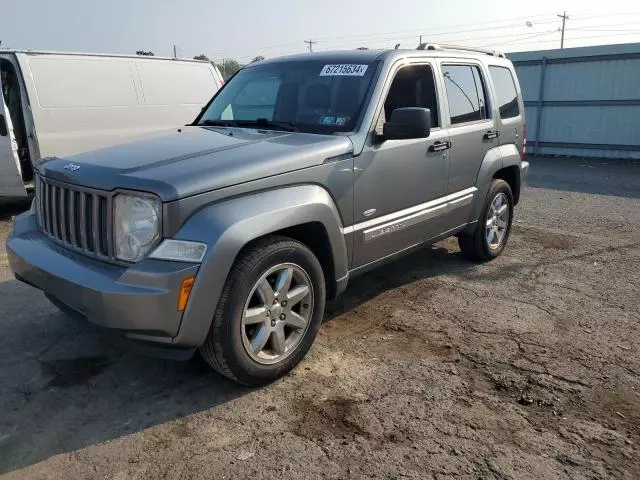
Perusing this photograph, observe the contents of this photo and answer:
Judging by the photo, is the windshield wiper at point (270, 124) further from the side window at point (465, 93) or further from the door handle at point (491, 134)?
the door handle at point (491, 134)

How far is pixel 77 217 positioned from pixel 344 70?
85.6 inches

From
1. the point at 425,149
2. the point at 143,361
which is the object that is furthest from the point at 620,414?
the point at 143,361

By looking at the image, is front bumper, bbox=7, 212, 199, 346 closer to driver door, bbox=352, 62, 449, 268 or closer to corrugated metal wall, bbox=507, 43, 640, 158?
driver door, bbox=352, 62, 449, 268

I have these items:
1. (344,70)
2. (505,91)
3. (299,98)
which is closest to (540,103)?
(505,91)

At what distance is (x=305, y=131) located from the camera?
155 inches

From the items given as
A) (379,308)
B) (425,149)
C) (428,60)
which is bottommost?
(379,308)

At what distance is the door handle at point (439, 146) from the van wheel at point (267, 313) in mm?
1599

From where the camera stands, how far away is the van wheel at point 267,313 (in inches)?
118

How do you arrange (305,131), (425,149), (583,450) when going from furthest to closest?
1. (425,149)
2. (305,131)
3. (583,450)

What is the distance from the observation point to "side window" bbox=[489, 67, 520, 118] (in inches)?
222

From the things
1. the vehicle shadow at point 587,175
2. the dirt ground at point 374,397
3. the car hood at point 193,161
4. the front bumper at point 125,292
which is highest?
the car hood at point 193,161

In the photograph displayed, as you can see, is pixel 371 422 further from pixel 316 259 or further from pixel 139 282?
pixel 139 282

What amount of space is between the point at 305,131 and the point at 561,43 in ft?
201

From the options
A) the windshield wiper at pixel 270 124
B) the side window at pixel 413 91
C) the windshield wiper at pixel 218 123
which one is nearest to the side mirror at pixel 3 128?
the windshield wiper at pixel 218 123
